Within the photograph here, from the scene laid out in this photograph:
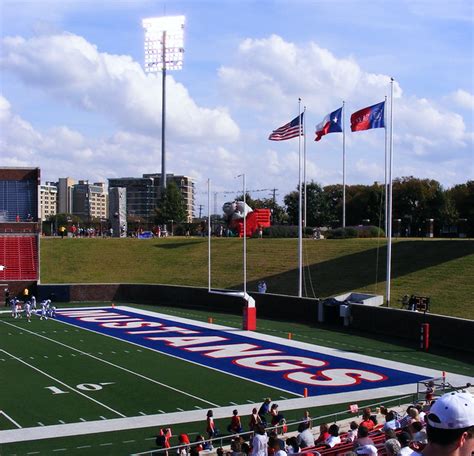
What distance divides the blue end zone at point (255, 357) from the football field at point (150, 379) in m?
0.04

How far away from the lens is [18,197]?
65.2 metres

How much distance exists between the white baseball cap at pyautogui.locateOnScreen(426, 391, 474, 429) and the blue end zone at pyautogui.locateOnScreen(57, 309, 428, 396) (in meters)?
18.7

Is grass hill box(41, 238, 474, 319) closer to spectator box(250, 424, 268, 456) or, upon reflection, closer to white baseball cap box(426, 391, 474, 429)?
spectator box(250, 424, 268, 456)

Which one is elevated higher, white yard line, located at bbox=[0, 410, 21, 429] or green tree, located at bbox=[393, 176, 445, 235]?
green tree, located at bbox=[393, 176, 445, 235]

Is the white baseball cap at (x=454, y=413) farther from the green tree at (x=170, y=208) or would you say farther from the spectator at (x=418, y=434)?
the green tree at (x=170, y=208)

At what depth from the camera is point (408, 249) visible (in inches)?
1932

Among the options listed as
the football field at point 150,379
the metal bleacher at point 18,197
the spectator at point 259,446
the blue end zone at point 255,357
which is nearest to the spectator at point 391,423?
the spectator at point 259,446

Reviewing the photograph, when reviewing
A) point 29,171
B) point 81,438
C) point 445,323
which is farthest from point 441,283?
point 29,171

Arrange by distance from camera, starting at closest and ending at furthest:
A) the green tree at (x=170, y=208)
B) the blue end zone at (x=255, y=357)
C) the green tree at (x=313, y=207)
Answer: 1. the blue end zone at (x=255, y=357)
2. the green tree at (x=313, y=207)
3. the green tree at (x=170, y=208)

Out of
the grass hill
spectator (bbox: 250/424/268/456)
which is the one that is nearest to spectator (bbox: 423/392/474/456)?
spectator (bbox: 250/424/268/456)

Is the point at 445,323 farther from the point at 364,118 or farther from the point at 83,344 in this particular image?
the point at 83,344

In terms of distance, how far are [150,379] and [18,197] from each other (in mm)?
45285

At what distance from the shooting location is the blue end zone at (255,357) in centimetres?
2330

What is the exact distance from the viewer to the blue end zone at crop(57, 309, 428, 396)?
23297 mm
